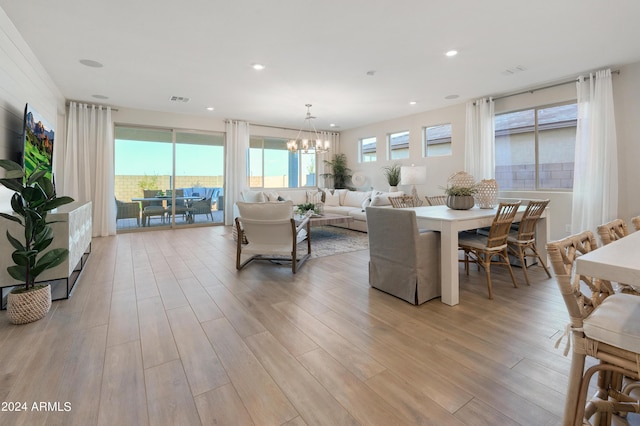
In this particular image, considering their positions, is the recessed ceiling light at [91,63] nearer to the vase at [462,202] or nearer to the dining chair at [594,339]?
the vase at [462,202]

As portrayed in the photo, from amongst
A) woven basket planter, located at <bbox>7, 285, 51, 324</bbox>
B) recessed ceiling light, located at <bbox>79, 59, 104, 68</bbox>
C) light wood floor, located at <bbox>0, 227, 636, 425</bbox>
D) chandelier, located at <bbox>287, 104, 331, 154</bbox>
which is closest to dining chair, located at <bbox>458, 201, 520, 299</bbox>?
light wood floor, located at <bbox>0, 227, 636, 425</bbox>

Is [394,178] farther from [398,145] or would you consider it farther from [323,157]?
[323,157]

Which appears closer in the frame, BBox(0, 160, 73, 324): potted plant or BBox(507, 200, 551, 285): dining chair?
BBox(0, 160, 73, 324): potted plant

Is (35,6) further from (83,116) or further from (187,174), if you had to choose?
(187,174)

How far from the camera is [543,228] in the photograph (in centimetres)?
337

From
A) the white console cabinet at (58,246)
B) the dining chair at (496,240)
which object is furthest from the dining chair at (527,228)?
the white console cabinet at (58,246)

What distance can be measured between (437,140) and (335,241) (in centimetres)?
344

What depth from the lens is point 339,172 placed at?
8.61 meters

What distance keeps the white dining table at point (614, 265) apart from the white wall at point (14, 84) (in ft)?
13.9

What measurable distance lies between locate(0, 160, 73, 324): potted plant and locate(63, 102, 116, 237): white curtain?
391 centimetres

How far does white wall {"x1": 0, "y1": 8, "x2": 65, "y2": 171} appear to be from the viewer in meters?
2.70

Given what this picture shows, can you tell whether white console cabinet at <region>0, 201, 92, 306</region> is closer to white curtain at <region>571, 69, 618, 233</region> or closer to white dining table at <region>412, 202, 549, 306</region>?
white dining table at <region>412, 202, 549, 306</region>

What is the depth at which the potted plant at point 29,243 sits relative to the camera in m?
2.12

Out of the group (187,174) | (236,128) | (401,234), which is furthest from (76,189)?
(401,234)
